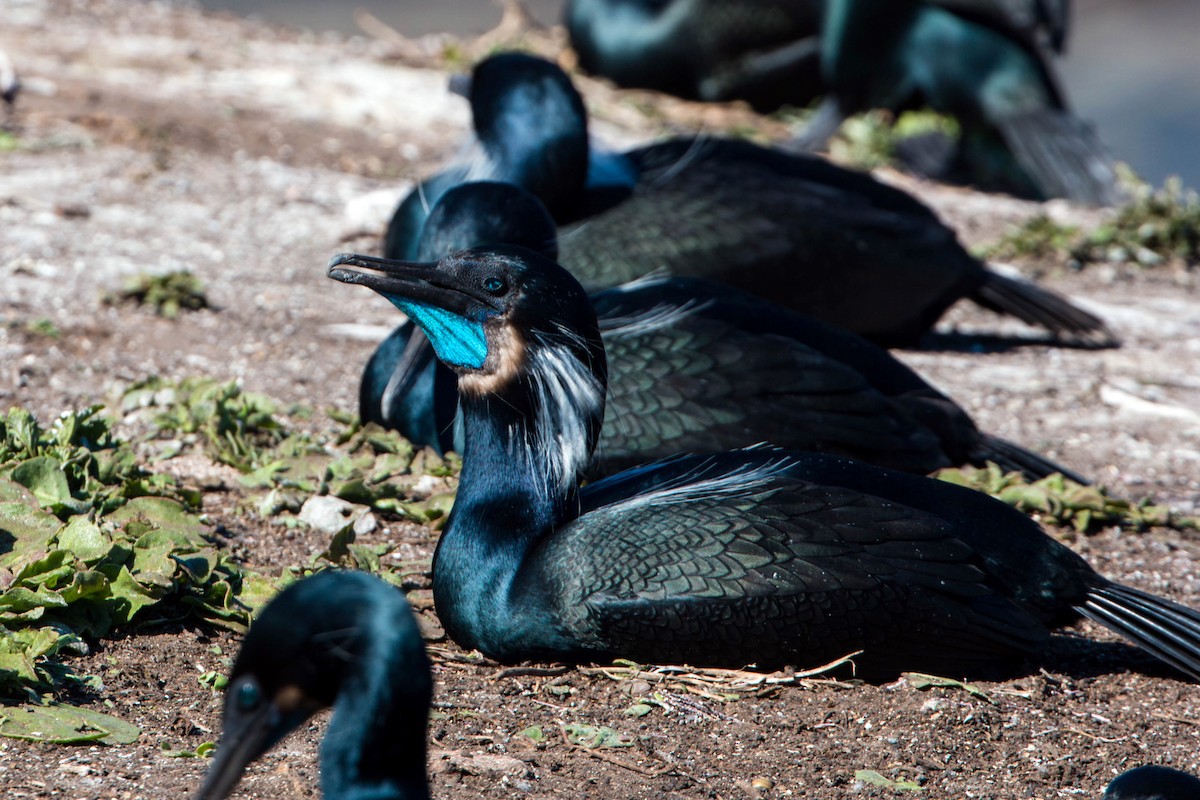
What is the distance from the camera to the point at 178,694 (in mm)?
3221

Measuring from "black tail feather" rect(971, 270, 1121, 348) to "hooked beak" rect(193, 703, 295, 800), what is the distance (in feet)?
15.7

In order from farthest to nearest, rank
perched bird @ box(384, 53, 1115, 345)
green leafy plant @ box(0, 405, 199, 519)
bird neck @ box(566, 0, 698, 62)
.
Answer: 1. bird neck @ box(566, 0, 698, 62)
2. perched bird @ box(384, 53, 1115, 345)
3. green leafy plant @ box(0, 405, 199, 519)

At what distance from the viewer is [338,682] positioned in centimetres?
220

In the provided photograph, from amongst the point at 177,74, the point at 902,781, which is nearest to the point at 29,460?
the point at 902,781

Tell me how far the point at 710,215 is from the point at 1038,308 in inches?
64.1

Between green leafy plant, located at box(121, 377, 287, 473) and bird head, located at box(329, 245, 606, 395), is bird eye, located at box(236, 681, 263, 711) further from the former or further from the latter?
green leafy plant, located at box(121, 377, 287, 473)

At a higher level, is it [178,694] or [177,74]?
[177,74]

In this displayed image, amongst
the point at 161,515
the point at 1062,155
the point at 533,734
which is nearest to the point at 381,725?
the point at 533,734

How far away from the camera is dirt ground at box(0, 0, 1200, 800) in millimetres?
3127

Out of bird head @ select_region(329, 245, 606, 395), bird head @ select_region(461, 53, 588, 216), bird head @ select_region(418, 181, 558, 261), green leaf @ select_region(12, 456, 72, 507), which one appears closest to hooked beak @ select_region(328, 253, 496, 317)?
bird head @ select_region(329, 245, 606, 395)

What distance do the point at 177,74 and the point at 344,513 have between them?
18.7 feet

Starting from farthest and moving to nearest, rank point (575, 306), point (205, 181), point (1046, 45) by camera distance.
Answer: point (1046, 45), point (205, 181), point (575, 306)

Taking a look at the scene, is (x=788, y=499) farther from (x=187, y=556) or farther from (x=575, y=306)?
(x=187, y=556)

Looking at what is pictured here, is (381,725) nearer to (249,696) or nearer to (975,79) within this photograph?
(249,696)
